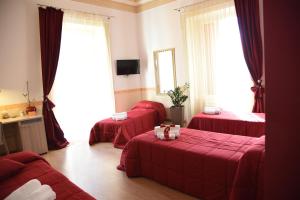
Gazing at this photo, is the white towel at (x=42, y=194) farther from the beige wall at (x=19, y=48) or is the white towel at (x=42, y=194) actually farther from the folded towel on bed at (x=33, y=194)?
the beige wall at (x=19, y=48)

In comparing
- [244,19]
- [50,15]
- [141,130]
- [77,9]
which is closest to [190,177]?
[141,130]

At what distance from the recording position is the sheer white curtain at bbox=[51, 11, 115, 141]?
4.30 meters

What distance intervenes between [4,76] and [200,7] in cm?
373

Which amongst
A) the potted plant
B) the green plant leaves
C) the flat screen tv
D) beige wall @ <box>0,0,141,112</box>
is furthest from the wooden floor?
the flat screen tv

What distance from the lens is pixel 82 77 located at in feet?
15.0

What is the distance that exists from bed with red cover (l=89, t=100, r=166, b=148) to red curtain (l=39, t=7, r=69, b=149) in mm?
700

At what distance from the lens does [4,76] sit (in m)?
3.65

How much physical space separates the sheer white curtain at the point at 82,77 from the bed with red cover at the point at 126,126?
478mm

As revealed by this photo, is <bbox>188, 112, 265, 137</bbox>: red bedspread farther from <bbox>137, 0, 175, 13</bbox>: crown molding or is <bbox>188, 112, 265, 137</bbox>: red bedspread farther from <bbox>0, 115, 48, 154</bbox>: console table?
<bbox>137, 0, 175, 13</bbox>: crown molding

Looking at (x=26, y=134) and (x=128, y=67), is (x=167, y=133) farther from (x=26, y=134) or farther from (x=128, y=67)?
(x=128, y=67)

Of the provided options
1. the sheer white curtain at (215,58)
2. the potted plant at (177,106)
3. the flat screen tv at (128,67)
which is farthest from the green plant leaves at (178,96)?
the flat screen tv at (128,67)

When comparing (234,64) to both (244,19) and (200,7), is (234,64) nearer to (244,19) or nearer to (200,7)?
(244,19)

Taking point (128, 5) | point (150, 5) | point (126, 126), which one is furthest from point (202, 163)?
point (128, 5)

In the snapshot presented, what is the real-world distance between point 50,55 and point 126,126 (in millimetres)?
1892
